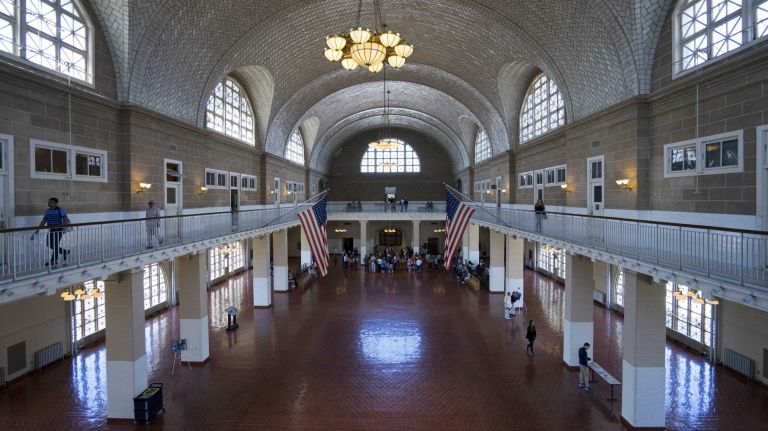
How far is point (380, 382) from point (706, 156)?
9718mm

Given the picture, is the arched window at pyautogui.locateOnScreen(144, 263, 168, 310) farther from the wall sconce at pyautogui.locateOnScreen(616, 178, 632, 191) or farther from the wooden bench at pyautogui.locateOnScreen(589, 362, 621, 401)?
the wall sconce at pyautogui.locateOnScreen(616, 178, 632, 191)

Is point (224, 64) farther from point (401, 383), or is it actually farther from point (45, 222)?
point (401, 383)

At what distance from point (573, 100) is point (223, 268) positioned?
20999 millimetres

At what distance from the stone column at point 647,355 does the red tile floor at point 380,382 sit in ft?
1.92

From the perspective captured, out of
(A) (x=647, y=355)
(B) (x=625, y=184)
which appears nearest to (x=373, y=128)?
(B) (x=625, y=184)

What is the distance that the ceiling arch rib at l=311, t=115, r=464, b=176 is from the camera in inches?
1624

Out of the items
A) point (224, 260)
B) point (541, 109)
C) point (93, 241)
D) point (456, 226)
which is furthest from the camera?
point (224, 260)

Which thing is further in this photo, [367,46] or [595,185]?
[595,185]

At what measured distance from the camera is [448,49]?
22.8 meters

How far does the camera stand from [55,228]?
7.84 meters

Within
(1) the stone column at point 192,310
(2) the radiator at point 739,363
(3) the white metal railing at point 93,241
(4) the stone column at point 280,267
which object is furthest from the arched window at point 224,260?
(2) the radiator at point 739,363

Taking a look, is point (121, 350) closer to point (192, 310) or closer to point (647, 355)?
point (192, 310)

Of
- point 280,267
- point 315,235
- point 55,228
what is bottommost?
point 280,267

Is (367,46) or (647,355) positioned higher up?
(367,46)
